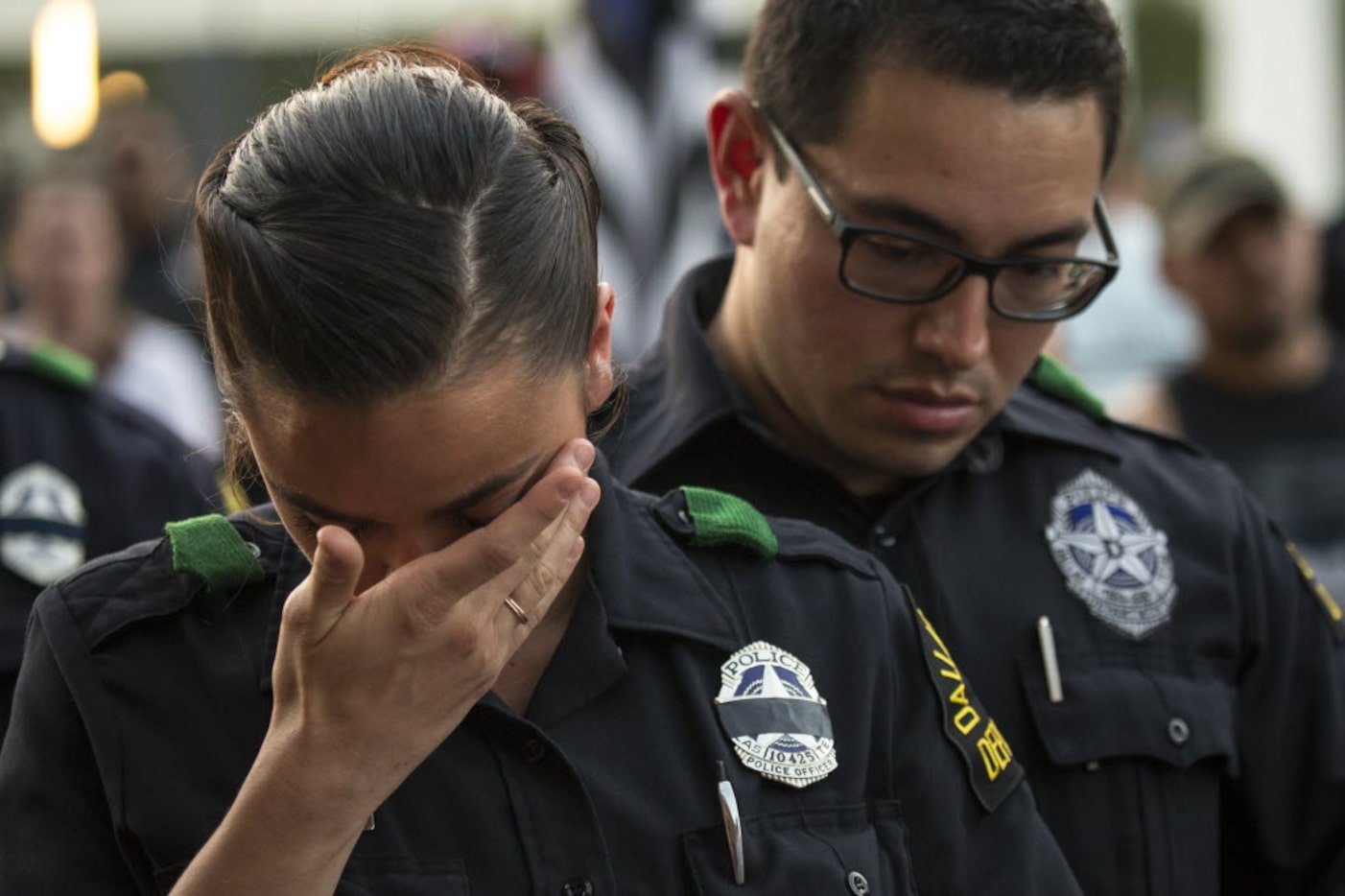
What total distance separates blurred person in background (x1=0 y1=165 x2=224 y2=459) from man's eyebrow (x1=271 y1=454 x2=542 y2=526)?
4429 mm

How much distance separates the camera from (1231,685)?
271 centimetres

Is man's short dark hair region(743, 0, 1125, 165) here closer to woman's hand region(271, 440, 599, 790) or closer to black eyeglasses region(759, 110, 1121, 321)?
black eyeglasses region(759, 110, 1121, 321)

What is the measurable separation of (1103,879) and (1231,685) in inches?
14.2

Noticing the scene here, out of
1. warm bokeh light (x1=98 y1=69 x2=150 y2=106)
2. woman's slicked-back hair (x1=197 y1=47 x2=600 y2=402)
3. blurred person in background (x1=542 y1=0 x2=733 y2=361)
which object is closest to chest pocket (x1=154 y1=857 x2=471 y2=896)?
woman's slicked-back hair (x1=197 y1=47 x2=600 y2=402)

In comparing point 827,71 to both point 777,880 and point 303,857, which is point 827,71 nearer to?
point 777,880

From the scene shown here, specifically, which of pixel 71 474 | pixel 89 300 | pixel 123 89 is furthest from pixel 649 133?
pixel 71 474

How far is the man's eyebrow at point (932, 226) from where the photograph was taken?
8.16ft

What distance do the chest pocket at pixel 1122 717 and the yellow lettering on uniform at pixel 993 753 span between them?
373mm

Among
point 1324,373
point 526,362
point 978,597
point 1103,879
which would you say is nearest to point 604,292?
point 526,362

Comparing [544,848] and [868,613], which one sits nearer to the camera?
[544,848]

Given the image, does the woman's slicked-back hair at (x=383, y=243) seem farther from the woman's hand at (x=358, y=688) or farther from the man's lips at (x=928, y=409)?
the man's lips at (x=928, y=409)

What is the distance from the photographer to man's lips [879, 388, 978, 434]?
2557 millimetres

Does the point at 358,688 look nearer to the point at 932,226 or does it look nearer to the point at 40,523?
the point at 932,226

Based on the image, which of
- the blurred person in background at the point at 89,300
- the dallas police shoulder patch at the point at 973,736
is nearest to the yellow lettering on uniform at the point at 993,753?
the dallas police shoulder patch at the point at 973,736
